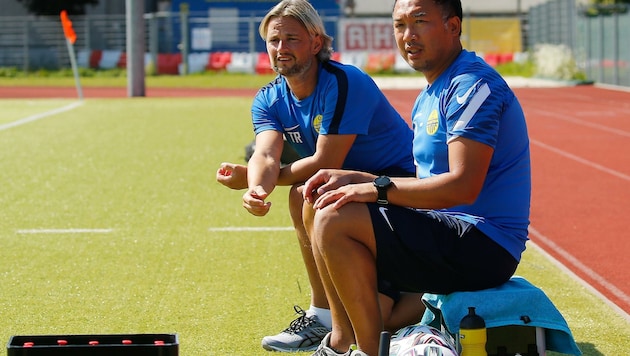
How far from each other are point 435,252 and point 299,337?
1.14 m

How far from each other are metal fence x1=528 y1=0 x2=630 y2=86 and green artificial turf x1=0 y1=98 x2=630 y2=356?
1649 cm

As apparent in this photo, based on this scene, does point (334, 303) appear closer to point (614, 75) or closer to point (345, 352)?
point (345, 352)

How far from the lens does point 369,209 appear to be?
13.3 ft

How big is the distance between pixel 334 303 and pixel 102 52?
35981 millimetres

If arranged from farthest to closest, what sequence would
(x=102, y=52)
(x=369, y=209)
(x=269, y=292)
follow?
(x=102, y=52)
(x=269, y=292)
(x=369, y=209)

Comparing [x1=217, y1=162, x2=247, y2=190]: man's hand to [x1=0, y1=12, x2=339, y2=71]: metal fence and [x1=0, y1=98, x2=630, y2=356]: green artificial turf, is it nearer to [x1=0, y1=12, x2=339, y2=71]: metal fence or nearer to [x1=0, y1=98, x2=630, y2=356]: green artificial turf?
[x1=0, y1=98, x2=630, y2=356]: green artificial turf

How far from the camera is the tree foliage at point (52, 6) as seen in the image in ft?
141

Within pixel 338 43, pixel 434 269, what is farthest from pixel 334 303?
pixel 338 43

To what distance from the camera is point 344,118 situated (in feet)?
16.1

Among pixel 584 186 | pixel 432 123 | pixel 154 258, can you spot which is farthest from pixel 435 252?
pixel 584 186

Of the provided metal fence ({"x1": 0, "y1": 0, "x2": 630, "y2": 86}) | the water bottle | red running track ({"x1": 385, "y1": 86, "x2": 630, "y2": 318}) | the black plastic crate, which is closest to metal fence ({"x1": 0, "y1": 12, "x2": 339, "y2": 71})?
metal fence ({"x1": 0, "y1": 0, "x2": 630, "y2": 86})

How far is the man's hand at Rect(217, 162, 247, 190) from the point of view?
5043mm

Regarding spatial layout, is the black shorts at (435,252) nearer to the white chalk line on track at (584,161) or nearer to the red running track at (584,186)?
the red running track at (584,186)

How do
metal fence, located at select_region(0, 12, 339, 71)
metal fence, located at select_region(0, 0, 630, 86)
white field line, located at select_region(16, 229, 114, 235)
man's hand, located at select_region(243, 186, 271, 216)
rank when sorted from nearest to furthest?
man's hand, located at select_region(243, 186, 271, 216)
white field line, located at select_region(16, 229, 114, 235)
metal fence, located at select_region(0, 0, 630, 86)
metal fence, located at select_region(0, 12, 339, 71)
